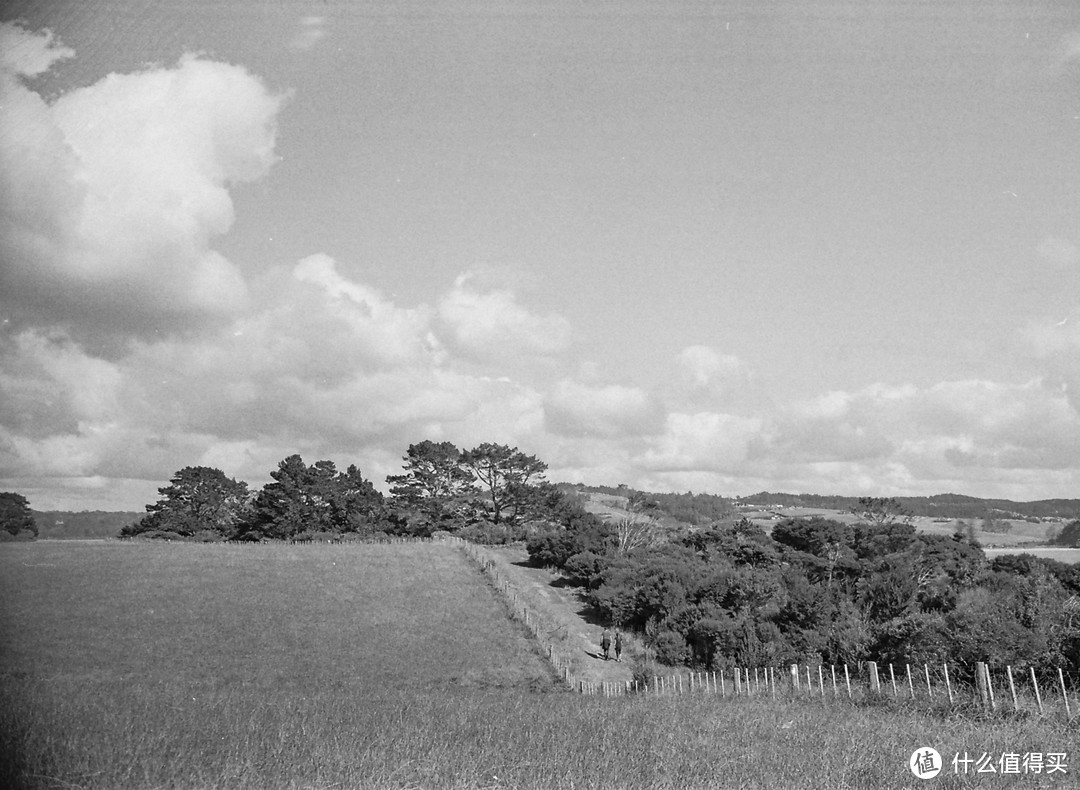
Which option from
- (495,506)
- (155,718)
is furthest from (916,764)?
(495,506)

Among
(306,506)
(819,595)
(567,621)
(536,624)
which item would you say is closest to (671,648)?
(536,624)

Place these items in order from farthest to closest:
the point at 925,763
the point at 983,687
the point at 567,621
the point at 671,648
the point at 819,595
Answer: the point at 567,621, the point at 819,595, the point at 671,648, the point at 983,687, the point at 925,763

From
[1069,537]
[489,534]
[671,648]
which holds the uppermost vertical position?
[489,534]

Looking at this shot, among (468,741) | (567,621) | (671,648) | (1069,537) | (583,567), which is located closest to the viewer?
(468,741)

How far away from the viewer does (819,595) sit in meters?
50.0

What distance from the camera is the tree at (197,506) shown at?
100625 millimetres

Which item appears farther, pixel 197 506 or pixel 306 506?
pixel 197 506

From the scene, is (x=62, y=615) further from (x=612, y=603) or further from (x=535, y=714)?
(x=535, y=714)

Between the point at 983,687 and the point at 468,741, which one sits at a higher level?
the point at 468,741

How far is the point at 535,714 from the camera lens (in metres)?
12.4

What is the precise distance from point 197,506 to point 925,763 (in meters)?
112

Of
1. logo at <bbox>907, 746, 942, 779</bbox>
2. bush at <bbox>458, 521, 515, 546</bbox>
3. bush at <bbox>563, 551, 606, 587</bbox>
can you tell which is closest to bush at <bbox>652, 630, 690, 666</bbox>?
bush at <bbox>563, 551, 606, 587</bbox>

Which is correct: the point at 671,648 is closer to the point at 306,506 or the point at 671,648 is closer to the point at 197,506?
the point at 306,506

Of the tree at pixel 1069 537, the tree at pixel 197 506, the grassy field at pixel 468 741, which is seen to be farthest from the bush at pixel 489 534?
the tree at pixel 1069 537
